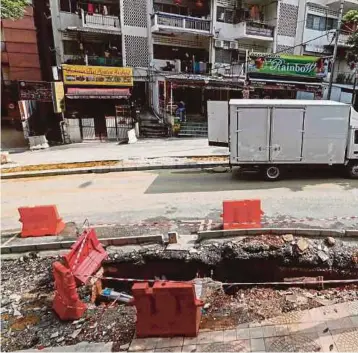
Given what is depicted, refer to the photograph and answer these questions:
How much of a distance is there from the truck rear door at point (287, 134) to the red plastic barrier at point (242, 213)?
3.98m

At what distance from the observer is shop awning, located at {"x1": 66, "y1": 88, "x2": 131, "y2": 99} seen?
19612mm

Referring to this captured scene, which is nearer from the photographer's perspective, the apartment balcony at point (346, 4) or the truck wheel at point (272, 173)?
the truck wheel at point (272, 173)

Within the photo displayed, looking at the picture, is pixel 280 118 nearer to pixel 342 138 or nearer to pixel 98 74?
pixel 342 138

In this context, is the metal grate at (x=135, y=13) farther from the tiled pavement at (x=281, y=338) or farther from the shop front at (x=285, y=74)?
A: the tiled pavement at (x=281, y=338)

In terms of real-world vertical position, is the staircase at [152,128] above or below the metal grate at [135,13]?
below

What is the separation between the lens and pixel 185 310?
13.2 feet

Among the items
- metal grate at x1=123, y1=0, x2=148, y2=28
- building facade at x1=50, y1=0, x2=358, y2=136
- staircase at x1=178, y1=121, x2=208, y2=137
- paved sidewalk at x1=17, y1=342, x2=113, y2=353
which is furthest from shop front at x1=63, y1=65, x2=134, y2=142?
paved sidewalk at x1=17, y1=342, x2=113, y2=353

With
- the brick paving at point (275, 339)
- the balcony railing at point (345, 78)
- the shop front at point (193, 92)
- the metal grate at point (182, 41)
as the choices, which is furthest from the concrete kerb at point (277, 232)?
the balcony railing at point (345, 78)

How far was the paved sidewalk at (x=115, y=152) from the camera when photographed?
15.2 meters

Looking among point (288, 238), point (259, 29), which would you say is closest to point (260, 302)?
point (288, 238)

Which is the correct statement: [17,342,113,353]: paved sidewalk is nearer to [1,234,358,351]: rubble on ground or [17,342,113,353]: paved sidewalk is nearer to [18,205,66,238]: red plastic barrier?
[1,234,358,351]: rubble on ground

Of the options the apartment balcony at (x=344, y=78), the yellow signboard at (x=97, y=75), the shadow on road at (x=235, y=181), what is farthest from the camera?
the apartment balcony at (x=344, y=78)

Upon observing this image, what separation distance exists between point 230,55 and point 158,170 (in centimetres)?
1592

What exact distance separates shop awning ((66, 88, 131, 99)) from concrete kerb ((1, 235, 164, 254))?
14.8 metres
